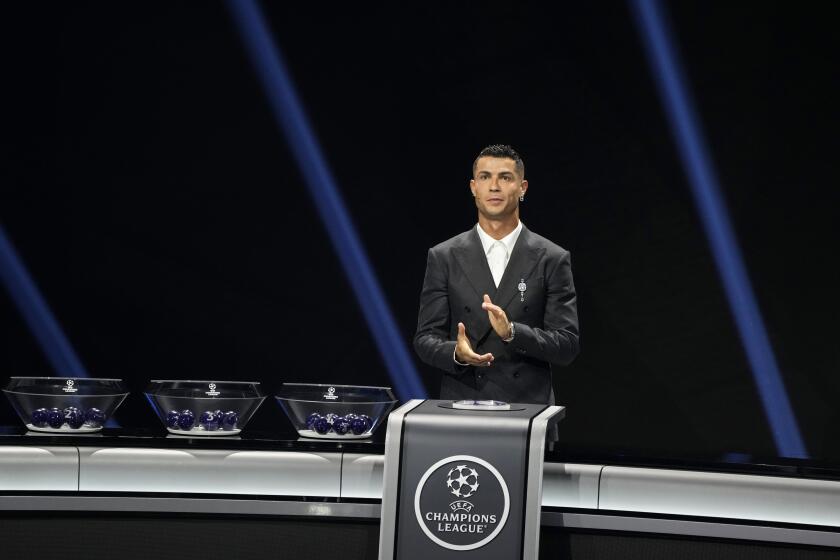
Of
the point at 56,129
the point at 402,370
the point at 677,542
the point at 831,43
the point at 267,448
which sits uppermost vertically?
the point at 831,43

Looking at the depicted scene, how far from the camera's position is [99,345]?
5699 mm

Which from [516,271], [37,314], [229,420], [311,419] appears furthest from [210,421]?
[37,314]

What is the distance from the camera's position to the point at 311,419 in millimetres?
2850

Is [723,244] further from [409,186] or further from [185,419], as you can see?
[185,419]

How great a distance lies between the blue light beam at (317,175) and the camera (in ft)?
18.3

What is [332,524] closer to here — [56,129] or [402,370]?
[402,370]

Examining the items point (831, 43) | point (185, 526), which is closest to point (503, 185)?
point (185, 526)

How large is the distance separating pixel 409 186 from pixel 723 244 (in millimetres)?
1537

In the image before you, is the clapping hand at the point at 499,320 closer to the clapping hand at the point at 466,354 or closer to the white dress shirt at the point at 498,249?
the clapping hand at the point at 466,354

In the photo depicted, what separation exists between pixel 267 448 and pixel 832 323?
3406 mm

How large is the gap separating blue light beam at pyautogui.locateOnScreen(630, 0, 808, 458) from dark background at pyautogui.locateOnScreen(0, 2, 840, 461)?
47 millimetres

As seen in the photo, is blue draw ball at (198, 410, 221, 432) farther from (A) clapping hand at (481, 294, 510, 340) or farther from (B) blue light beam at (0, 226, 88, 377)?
(B) blue light beam at (0, 226, 88, 377)

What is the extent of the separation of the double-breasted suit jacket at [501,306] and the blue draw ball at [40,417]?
97 cm

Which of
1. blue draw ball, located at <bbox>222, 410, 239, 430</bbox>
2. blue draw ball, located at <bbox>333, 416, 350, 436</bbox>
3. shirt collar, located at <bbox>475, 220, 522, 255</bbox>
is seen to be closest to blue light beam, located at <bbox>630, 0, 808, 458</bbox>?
shirt collar, located at <bbox>475, 220, 522, 255</bbox>
